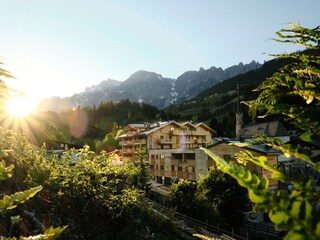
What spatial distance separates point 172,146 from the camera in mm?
70750

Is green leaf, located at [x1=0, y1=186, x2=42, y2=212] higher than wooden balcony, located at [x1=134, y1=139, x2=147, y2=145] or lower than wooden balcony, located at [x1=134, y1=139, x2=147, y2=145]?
higher

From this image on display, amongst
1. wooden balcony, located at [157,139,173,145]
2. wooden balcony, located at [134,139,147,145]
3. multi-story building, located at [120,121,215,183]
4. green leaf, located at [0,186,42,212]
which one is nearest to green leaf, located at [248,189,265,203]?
green leaf, located at [0,186,42,212]

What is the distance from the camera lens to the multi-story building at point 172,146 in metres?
46.4

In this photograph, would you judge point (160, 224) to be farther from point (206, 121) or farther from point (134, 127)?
point (206, 121)

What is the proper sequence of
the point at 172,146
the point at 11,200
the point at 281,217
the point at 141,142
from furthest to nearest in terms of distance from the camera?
1. the point at 141,142
2. the point at 172,146
3. the point at 11,200
4. the point at 281,217

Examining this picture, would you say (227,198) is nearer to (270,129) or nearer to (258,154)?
(258,154)

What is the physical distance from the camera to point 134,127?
80125 mm

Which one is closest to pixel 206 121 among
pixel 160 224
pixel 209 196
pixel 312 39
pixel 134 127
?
pixel 134 127

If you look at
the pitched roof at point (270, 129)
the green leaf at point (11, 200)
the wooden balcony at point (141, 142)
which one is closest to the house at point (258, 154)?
the pitched roof at point (270, 129)

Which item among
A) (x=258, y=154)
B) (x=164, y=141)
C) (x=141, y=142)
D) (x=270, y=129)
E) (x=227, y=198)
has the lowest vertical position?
(x=227, y=198)

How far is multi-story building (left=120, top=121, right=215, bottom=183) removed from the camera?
46.4m

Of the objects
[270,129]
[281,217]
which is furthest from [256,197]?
[270,129]

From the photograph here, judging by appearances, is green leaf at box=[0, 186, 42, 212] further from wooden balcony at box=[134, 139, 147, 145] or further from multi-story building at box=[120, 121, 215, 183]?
wooden balcony at box=[134, 139, 147, 145]

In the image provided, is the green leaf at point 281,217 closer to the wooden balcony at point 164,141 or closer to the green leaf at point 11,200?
the green leaf at point 11,200
